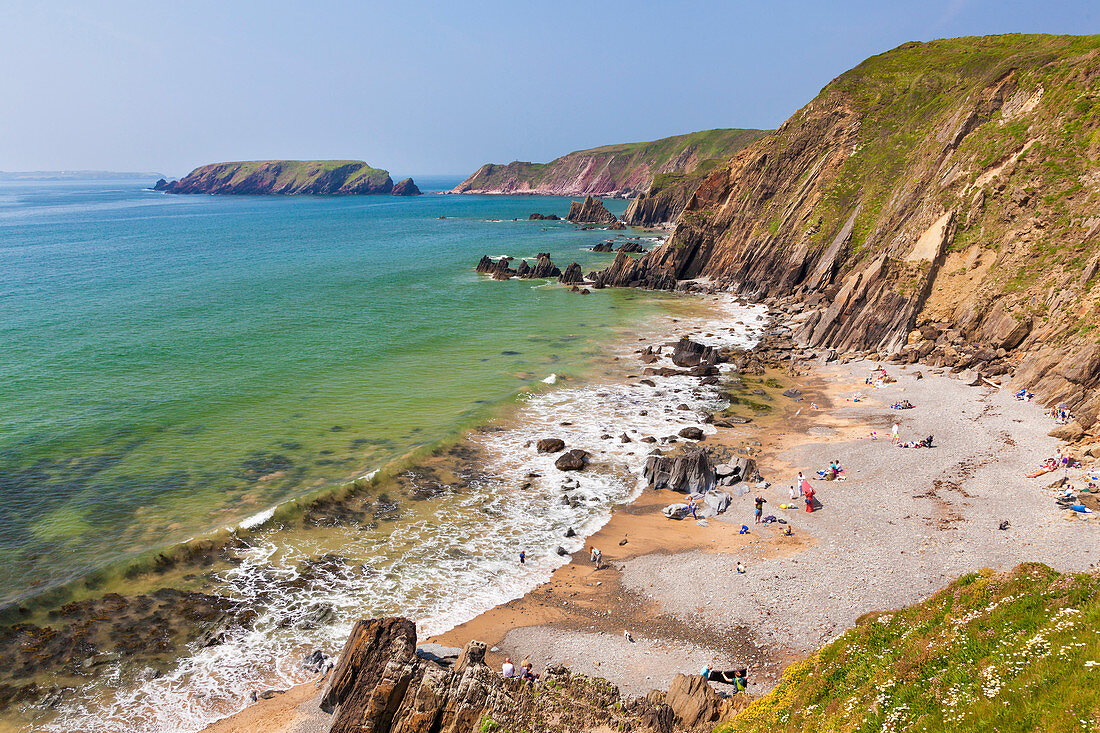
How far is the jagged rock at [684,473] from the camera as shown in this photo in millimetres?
34188

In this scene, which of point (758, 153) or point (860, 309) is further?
point (758, 153)

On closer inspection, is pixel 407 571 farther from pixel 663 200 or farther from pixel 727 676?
pixel 663 200

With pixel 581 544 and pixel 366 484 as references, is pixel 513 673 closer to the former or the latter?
pixel 581 544

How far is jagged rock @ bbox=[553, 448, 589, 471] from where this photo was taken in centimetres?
3738

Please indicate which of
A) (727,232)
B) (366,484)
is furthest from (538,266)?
(366,484)

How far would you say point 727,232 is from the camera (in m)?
94.4

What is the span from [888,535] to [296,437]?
36.5 m

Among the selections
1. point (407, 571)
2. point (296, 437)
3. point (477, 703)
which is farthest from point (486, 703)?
point (296, 437)

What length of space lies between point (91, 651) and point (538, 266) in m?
88.3

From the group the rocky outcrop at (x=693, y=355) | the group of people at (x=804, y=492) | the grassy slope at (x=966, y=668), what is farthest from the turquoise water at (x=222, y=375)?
the grassy slope at (x=966, y=668)

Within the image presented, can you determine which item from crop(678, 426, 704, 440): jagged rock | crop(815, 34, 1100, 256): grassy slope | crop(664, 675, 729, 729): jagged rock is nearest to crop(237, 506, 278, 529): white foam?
crop(664, 675, 729, 729): jagged rock

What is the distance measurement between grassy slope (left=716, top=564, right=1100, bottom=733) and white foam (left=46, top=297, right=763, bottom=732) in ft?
48.3

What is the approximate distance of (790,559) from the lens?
27.0 metres

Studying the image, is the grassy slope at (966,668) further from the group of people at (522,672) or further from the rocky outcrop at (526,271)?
the rocky outcrop at (526,271)
